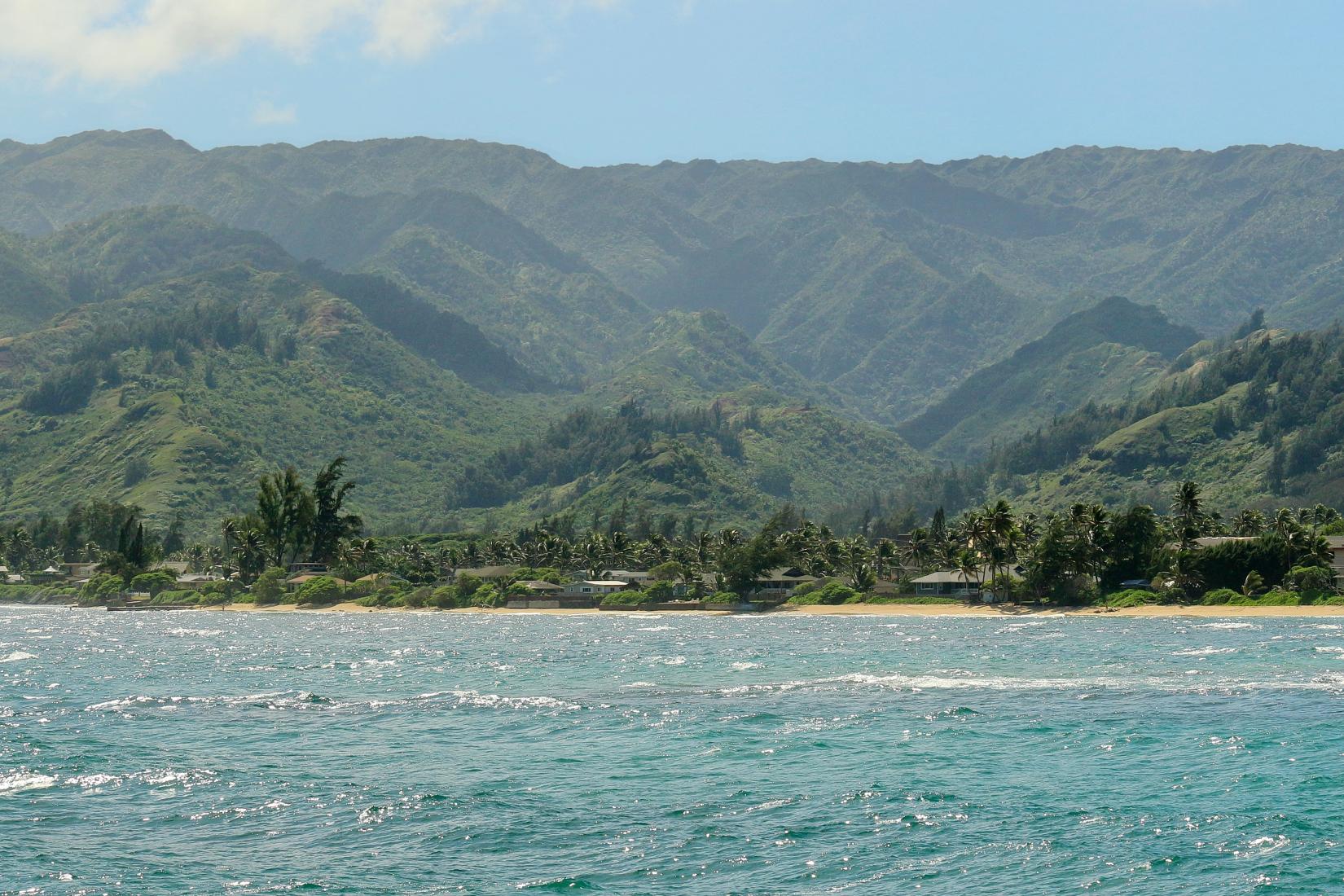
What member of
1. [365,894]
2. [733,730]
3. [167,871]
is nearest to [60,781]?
[167,871]

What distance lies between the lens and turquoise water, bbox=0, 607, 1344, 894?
4041 cm

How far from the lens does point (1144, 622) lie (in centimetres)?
14712

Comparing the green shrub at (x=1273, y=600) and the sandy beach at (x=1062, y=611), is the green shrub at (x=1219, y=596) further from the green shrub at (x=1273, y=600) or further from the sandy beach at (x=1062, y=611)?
the sandy beach at (x=1062, y=611)

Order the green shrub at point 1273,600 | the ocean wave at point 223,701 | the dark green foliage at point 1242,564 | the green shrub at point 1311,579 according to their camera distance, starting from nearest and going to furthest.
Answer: the ocean wave at point 223,701
the green shrub at point 1273,600
the green shrub at point 1311,579
the dark green foliage at point 1242,564

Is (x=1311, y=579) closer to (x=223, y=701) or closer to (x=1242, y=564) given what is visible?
(x=1242, y=564)

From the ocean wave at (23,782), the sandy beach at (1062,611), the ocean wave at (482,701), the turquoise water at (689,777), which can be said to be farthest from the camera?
the sandy beach at (1062,611)

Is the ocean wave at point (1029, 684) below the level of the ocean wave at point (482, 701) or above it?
above

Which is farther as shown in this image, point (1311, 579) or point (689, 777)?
point (1311, 579)

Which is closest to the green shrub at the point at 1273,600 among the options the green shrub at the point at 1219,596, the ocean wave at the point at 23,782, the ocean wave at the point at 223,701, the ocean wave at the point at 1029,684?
the green shrub at the point at 1219,596

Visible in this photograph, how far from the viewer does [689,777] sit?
177 ft

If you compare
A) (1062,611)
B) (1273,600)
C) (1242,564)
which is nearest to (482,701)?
(1273,600)

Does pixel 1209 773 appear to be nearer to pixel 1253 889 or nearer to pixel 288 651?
pixel 1253 889

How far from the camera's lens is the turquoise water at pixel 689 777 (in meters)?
40.4

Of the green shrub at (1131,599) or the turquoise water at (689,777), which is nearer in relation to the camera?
the turquoise water at (689,777)
